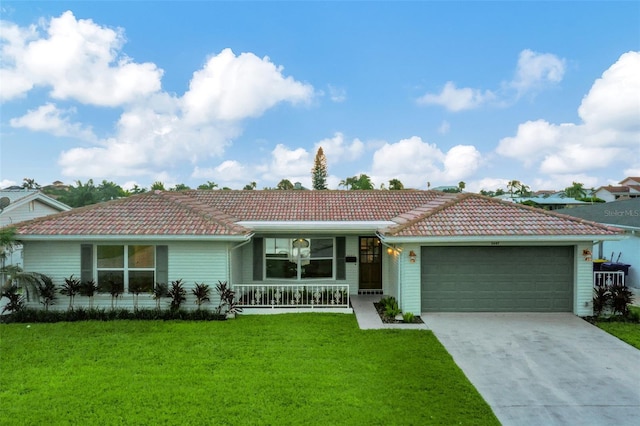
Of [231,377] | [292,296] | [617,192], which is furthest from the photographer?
[617,192]

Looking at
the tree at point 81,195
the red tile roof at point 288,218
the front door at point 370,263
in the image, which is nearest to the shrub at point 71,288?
the red tile roof at point 288,218

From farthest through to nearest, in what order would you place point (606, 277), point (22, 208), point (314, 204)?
point (22, 208) < point (314, 204) < point (606, 277)

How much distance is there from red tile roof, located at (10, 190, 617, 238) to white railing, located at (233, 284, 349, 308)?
208 centimetres

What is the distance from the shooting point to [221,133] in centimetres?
2255

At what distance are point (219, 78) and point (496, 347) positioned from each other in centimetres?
1566

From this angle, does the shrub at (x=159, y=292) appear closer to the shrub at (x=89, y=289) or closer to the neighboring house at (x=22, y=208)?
the shrub at (x=89, y=289)

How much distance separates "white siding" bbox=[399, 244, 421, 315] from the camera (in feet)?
34.5

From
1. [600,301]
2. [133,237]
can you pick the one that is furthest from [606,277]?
[133,237]

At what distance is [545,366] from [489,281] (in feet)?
12.7

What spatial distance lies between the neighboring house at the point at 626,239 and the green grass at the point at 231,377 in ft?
35.4

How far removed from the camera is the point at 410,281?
10.6 m

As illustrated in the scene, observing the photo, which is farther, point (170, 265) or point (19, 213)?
point (19, 213)

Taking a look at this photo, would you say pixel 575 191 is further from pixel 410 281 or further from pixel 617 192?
pixel 410 281

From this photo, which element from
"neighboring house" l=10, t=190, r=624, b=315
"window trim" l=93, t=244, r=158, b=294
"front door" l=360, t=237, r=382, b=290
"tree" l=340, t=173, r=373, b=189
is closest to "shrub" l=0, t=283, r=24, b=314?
"neighboring house" l=10, t=190, r=624, b=315
